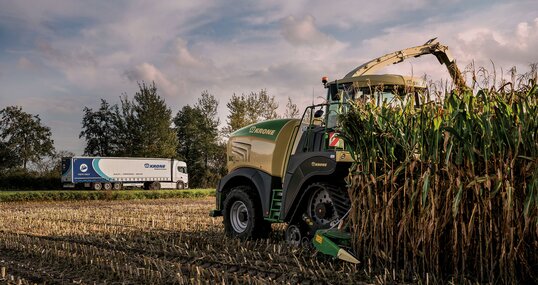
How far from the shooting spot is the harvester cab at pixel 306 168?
8203mm

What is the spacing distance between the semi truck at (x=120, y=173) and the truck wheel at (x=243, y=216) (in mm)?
32593

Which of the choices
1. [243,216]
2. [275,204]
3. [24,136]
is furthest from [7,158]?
[275,204]

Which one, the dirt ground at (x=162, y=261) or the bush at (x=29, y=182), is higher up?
the bush at (x=29, y=182)

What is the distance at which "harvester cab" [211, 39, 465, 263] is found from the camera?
820cm

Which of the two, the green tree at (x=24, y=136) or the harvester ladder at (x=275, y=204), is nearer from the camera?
the harvester ladder at (x=275, y=204)

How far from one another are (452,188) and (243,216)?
5.34 m

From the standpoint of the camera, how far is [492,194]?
616cm

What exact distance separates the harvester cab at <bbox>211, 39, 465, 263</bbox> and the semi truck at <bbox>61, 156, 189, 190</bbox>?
32052mm

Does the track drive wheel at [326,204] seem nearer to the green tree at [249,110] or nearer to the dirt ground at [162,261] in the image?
the dirt ground at [162,261]

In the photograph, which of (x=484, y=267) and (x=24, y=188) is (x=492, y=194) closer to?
(x=484, y=267)

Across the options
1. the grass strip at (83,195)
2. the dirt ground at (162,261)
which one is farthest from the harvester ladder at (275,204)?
the grass strip at (83,195)

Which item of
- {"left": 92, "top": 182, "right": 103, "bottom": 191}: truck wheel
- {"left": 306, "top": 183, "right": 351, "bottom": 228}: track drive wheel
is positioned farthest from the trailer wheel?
{"left": 306, "top": 183, "right": 351, "bottom": 228}: track drive wheel

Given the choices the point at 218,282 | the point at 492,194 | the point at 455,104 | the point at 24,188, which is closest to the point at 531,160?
the point at 492,194

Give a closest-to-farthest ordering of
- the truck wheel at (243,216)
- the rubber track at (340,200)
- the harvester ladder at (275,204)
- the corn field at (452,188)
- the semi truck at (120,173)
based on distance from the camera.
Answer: the corn field at (452,188) → the rubber track at (340,200) → the harvester ladder at (275,204) → the truck wheel at (243,216) → the semi truck at (120,173)
